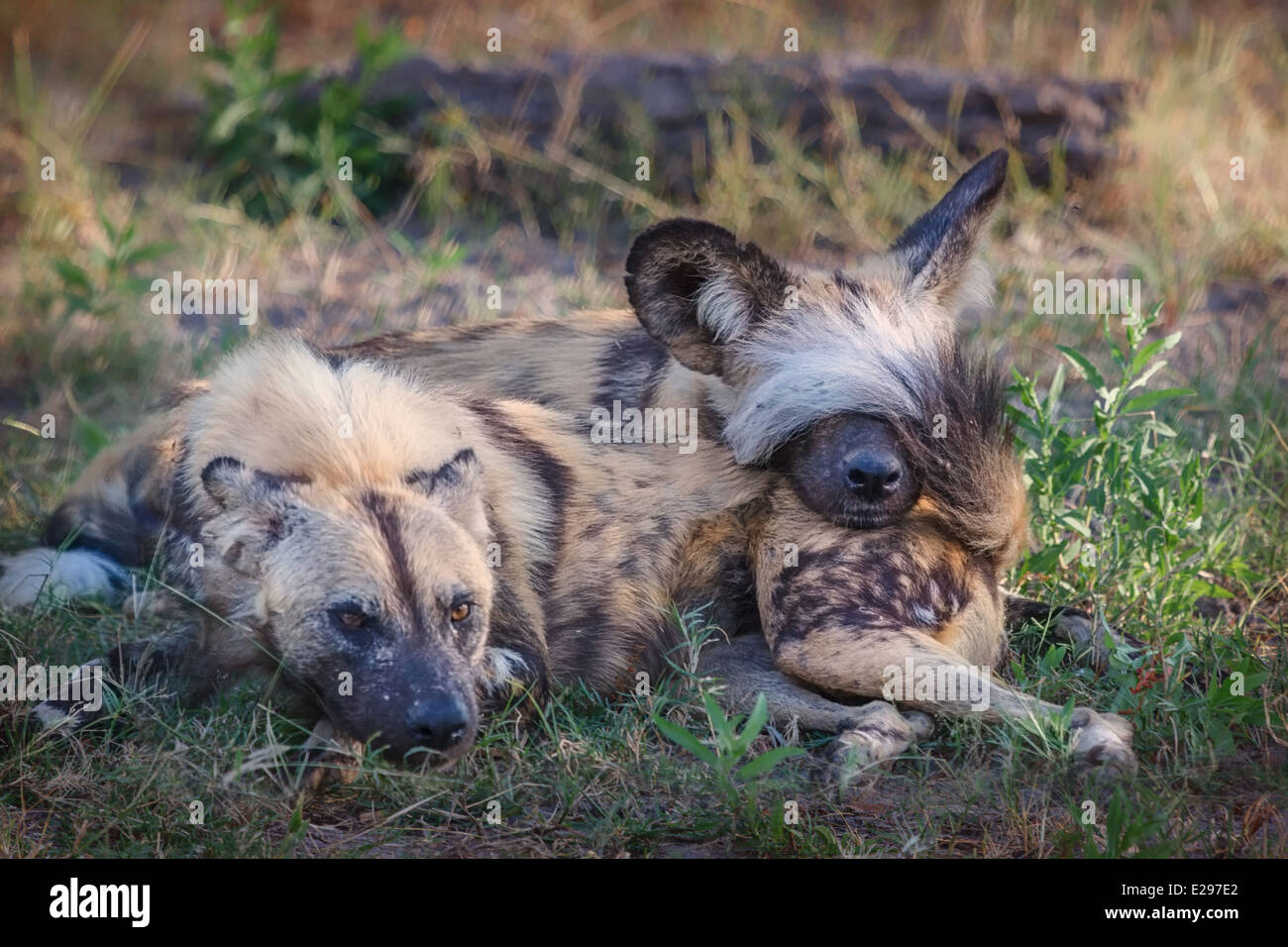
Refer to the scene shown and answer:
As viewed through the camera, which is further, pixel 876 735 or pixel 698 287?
pixel 698 287

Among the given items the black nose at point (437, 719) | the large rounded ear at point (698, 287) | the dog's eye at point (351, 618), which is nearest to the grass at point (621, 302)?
the black nose at point (437, 719)

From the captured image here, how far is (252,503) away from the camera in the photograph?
329 centimetres

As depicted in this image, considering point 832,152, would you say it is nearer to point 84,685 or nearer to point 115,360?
point 115,360

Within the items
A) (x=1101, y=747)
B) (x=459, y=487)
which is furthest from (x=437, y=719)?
(x=1101, y=747)

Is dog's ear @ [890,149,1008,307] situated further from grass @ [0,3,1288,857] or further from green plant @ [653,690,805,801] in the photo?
green plant @ [653,690,805,801]

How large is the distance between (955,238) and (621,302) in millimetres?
2338

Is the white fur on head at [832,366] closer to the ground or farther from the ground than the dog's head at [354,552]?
farther from the ground

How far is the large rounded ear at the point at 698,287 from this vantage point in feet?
12.6

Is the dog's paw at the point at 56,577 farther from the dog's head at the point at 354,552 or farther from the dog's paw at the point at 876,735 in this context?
the dog's paw at the point at 876,735

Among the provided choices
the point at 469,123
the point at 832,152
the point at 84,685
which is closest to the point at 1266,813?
the point at 84,685

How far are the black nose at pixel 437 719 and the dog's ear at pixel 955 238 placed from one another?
6.14ft

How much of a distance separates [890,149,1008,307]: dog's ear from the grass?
1.50 feet

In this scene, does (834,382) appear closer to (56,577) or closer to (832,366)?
(832,366)

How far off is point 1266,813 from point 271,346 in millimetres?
2712
